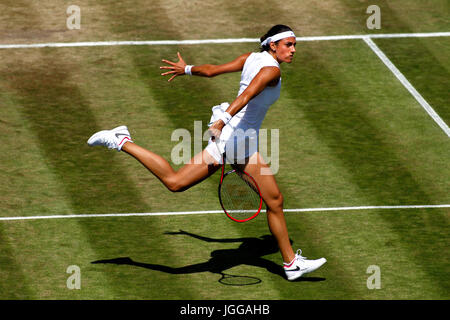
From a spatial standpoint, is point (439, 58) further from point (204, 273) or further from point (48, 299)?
point (48, 299)

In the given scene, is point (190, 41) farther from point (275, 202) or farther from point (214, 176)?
point (275, 202)

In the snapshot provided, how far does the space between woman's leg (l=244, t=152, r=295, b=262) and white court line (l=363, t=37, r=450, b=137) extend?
510 cm

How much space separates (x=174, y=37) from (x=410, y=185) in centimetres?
633

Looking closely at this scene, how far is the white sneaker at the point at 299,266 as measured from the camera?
39.0 ft

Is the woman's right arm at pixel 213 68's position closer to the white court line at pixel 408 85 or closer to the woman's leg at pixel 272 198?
the woman's leg at pixel 272 198

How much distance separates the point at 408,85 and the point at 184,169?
22.2 ft

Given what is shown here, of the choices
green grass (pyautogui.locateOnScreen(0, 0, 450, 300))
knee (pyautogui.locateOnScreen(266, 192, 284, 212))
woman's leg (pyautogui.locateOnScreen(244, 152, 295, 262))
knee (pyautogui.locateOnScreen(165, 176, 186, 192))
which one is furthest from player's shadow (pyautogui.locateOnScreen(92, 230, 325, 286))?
knee (pyautogui.locateOnScreen(165, 176, 186, 192))

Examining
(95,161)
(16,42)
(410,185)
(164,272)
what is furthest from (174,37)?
(164,272)

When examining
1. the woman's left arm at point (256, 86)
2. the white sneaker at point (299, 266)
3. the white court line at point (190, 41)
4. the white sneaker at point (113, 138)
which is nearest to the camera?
the woman's left arm at point (256, 86)

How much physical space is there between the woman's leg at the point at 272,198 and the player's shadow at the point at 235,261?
42cm

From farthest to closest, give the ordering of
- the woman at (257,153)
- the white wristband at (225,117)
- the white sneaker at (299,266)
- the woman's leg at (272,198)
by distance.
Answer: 1. the white sneaker at (299,266)
2. the woman's leg at (272,198)
3. the woman at (257,153)
4. the white wristband at (225,117)

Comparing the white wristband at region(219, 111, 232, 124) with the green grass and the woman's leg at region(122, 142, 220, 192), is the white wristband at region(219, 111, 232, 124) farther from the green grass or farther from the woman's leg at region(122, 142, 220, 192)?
the green grass

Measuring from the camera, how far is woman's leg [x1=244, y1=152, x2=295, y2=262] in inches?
464

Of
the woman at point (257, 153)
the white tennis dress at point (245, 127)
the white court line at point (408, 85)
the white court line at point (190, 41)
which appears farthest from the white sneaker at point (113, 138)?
the white court line at point (190, 41)
